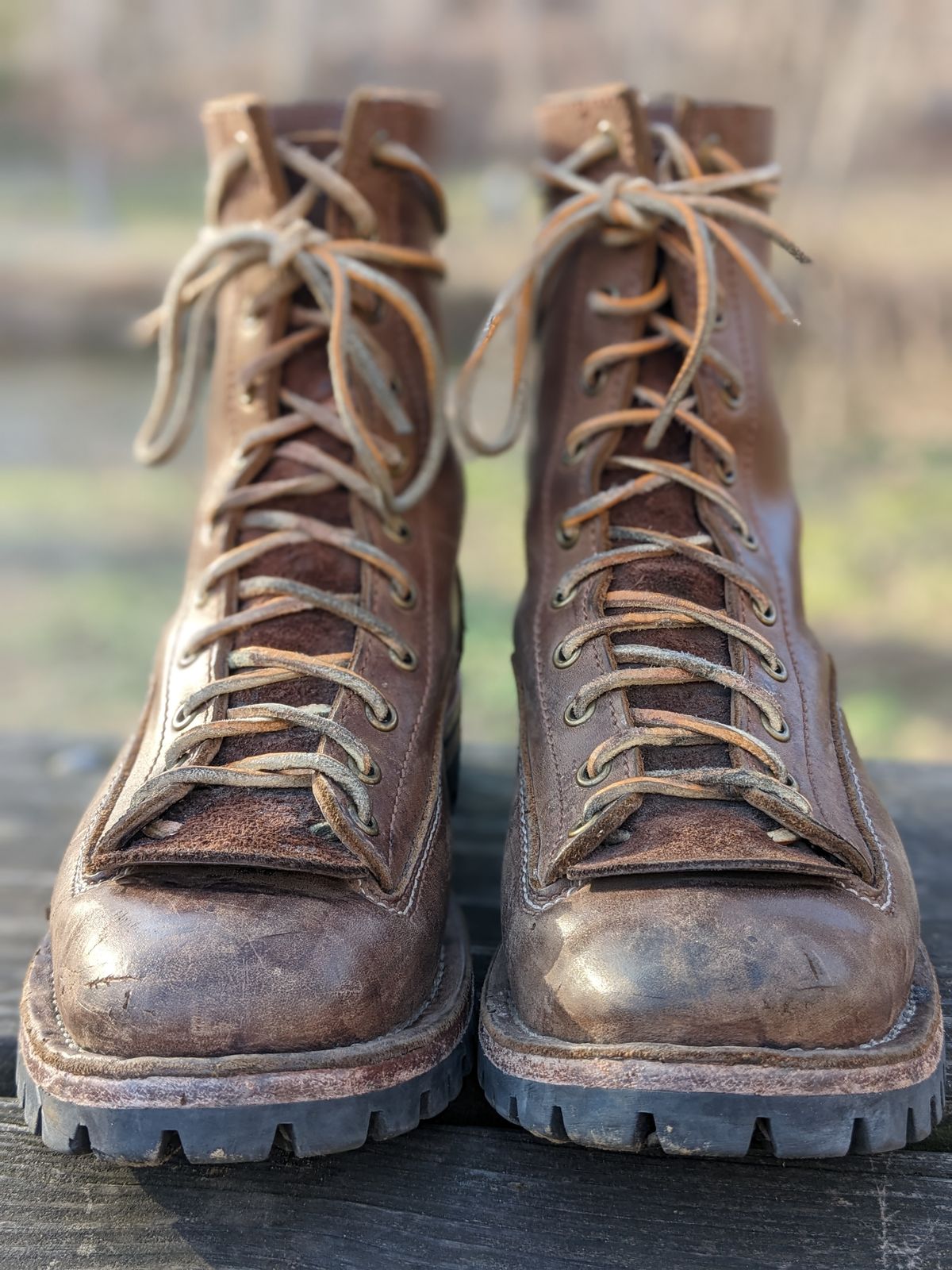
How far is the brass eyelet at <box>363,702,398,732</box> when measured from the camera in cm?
125

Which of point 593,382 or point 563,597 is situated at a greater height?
point 593,382

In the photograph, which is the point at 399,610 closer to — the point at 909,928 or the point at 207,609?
the point at 207,609

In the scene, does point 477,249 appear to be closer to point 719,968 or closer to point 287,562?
point 287,562

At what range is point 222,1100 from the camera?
0.98 metres

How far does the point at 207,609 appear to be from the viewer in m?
1.35

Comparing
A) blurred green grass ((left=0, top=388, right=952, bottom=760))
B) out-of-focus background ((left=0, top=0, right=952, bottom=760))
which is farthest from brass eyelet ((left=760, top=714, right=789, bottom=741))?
out-of-focus background ((left=0, top=0, right=952, bottom=760))

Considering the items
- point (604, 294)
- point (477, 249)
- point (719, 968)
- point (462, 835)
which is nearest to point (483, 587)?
point (477, 249)

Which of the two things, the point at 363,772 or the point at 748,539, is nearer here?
the point at 363,772

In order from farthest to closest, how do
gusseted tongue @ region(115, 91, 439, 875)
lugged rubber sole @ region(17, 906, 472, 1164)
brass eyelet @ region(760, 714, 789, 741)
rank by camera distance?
brass eyelet @ region(760, 714, 789, 741) < gusseted tongue @ region(115, 91, 439, 875) < lugged rubber sole @ region(17, 906, 472, 1164)

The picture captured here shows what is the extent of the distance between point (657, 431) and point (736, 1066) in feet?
2.34

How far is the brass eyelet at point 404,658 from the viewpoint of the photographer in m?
1.33

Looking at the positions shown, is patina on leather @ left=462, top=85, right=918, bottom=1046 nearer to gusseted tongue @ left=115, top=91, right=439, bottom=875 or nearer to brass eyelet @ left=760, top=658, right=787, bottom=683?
brass eyelet @ left=760, top=658, right=787, bottom=683

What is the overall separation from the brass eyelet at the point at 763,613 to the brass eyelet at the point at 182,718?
59 cm

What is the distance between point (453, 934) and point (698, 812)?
0.30 meters
